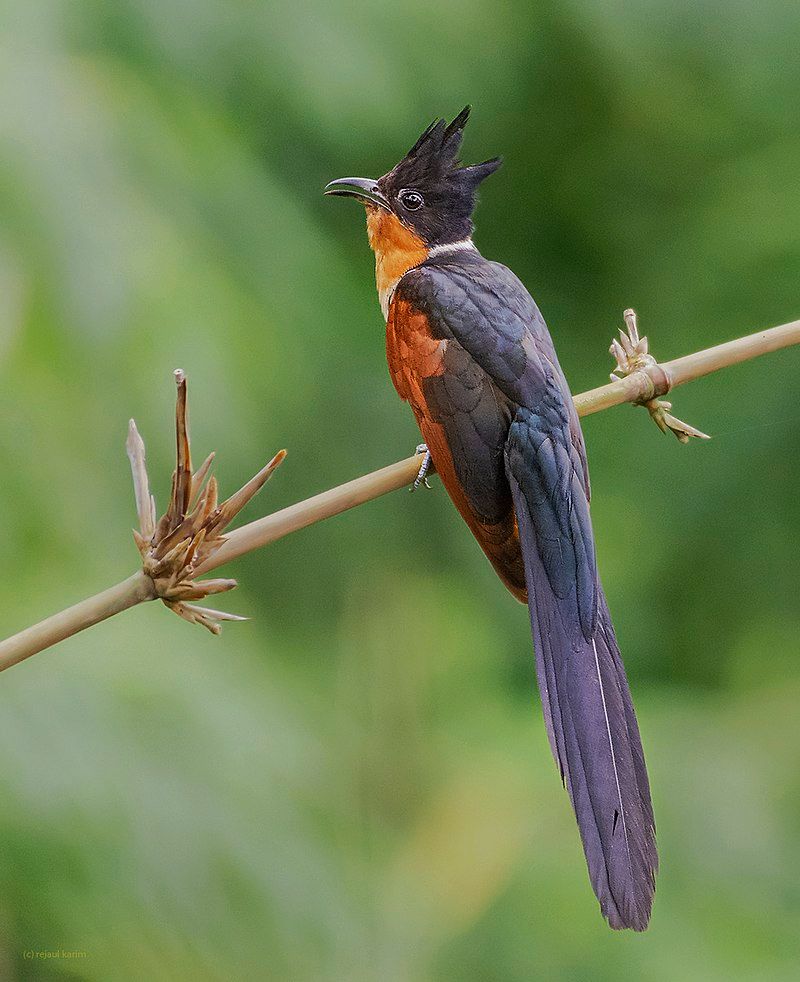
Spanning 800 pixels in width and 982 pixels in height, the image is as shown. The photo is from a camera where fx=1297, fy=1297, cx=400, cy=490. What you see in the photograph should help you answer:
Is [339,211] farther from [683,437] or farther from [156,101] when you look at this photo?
[683,437]

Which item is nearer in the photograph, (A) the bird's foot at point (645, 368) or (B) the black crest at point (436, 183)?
(A) the bird's foot at point (645, 368)

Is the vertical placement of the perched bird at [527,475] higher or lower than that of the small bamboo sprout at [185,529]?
lower

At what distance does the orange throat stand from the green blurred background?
230 millimetres

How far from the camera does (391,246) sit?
2.75 meters

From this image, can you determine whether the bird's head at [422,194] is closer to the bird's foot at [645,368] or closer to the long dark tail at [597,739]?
the bird's foot at [645,368]

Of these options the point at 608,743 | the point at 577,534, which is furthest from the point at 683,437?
the point at 608,743

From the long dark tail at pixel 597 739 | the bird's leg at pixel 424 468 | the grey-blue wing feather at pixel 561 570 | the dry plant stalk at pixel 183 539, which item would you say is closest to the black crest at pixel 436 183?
the grey-blue wing feather at pixel 561 570

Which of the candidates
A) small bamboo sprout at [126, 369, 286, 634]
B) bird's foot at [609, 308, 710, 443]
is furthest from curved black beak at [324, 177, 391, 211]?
small bamboo sprout at [126, 369, 286, 634]

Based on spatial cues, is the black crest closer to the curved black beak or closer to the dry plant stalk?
the curved black beak

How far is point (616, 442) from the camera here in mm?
3977

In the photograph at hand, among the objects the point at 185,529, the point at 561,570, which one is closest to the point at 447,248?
the point at 561,570

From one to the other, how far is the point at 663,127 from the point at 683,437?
85.3 inches

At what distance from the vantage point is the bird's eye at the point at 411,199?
2766 millimetres

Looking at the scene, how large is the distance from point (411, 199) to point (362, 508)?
1.18 meters
